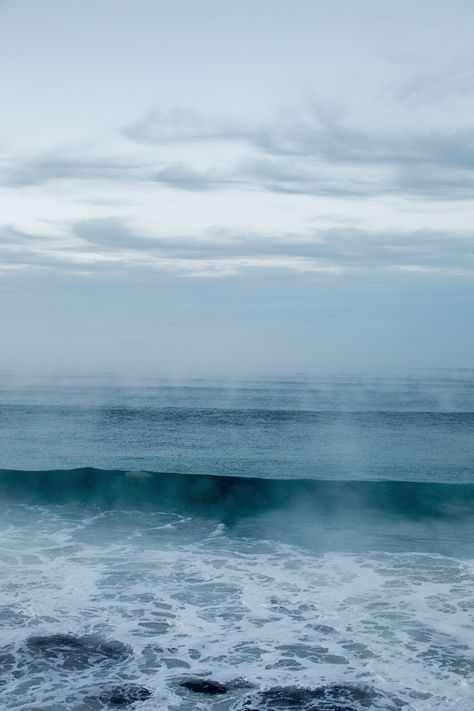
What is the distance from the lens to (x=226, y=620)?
9.37 m

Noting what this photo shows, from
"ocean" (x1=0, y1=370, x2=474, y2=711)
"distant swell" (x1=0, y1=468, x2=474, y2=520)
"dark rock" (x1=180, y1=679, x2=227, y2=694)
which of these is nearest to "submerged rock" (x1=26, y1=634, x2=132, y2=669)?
"ocean" (x1=0, y1=370, x2=474, y2=711)

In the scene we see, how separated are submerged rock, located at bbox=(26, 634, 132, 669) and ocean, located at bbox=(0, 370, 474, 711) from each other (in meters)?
0.03

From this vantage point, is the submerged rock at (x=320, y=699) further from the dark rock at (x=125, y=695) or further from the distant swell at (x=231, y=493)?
the distant swell at (x=231, y=493)

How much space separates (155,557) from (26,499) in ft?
24.3

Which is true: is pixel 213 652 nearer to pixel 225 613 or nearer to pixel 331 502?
pixel 225 613

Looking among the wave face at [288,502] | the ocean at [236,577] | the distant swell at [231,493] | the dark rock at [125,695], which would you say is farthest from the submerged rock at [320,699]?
the distant swell at [231,493]

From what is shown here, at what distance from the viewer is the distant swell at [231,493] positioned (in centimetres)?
1808

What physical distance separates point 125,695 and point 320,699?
2.09m

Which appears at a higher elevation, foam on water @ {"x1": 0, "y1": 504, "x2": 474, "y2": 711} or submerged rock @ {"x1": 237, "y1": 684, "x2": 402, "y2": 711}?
submerged rock @ {"x1": 237, "y1": 684, "x2": 402, "y2": 711}

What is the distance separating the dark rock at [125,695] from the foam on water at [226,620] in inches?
3.0

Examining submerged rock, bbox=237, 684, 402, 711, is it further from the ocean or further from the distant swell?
the distant swell

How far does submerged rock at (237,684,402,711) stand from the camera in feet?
22.5

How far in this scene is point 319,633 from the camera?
349 inches

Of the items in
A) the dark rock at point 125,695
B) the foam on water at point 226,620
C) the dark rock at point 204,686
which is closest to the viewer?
the dark rock at point 125,695
